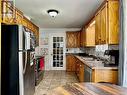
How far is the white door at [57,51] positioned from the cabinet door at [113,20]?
247 inches

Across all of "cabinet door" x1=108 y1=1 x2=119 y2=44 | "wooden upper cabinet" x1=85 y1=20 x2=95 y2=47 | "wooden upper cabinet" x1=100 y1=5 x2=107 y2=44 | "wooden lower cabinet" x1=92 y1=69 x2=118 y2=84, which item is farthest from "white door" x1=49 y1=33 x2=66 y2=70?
"cabinet door" x1=108 y1=1 x2=119 y2=44

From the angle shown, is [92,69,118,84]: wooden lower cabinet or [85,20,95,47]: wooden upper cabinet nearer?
[92,69,118,84]: wooden lower cabinet

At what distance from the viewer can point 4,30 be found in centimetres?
327

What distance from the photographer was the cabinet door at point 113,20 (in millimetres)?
3326

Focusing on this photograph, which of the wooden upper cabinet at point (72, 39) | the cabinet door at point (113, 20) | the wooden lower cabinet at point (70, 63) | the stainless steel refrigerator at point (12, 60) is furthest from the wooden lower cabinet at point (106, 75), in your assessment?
the wooden upper cabinet at point (72, 39)

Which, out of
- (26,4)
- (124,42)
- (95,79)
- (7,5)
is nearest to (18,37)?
(7,5)

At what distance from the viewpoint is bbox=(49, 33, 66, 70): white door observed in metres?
Answer: 9.48

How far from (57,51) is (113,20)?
638 centimetres

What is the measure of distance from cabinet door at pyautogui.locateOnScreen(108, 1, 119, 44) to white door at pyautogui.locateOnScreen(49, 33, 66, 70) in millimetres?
6264

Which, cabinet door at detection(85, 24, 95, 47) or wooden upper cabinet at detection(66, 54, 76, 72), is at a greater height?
cabinet door at detection(85, 24, 95, 47)

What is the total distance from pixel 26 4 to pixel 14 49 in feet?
5.16

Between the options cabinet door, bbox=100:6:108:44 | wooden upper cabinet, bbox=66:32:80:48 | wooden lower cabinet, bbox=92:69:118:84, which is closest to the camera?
wooden lower cabinet, bbox=92:69:118:84

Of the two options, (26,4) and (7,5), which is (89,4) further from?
(7,5)

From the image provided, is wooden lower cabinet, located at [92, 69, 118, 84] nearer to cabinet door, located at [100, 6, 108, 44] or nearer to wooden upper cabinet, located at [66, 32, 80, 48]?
cabinet door, located at [100, 6, 108, 44]
